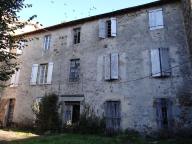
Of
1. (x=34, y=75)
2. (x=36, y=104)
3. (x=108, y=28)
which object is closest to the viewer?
(x=108, y=28)

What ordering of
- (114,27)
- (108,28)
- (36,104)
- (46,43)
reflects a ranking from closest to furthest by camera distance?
1. (114,27)
2. (108,28)
3. (36,104)
4. (46,43)

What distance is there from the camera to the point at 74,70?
15219mm

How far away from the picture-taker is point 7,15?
9.02 meters

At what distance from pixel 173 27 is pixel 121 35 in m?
3.18

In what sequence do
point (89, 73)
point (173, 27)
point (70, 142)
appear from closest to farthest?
point (70, 142)
point (173, 27)
point (89, 73)

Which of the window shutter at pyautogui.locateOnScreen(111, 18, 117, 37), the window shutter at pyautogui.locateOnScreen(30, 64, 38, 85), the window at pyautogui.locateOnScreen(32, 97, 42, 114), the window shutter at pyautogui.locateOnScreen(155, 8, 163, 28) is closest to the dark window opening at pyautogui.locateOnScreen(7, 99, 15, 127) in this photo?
the window shutter at pyautogui.locateOnScreen(30, 64, 38, 85)

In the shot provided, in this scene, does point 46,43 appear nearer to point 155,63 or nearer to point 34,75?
point 34,75

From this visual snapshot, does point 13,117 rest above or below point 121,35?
below

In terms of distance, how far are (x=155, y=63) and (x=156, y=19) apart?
2.79 m

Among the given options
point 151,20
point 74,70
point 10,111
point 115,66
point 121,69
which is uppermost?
point 151,20

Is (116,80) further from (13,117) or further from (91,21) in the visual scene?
(13,117)

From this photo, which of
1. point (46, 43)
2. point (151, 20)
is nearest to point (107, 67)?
point (151, 20)

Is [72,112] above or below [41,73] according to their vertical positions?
below

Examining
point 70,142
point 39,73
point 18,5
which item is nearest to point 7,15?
point 18,5
